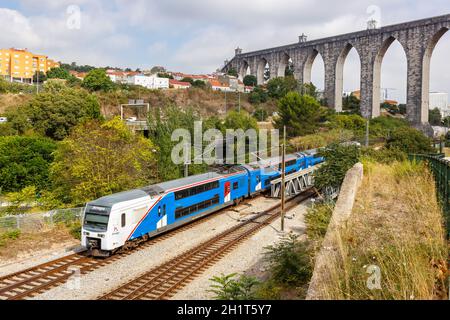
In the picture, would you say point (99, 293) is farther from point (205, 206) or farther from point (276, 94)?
point (276, 94)

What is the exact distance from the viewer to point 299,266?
11.1 m

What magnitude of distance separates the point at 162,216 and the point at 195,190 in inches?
110

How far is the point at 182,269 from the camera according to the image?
13430 millimetres

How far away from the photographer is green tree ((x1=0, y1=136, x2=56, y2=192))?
30.7m

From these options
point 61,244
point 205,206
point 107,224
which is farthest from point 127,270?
point 205,206

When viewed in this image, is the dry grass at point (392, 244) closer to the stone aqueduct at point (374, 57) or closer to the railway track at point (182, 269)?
the railway track at point (182, 269)

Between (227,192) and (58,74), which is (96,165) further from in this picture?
(58,74)

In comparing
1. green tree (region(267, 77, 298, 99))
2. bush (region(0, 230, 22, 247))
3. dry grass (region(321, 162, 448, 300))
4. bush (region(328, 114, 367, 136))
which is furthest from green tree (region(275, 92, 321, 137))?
bush (region(0, 230, 22, 247))

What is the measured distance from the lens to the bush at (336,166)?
22953 mm

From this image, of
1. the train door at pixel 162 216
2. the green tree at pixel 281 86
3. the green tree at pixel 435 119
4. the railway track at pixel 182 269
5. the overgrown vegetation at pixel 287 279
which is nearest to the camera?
the overgrown vegetation at pixel 287 279

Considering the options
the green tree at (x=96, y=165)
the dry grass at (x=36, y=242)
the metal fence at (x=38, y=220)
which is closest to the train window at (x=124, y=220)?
the dry grass at (x=36, y=242)

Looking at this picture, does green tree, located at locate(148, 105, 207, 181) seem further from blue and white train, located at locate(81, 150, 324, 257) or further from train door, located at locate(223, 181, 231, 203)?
train door, located at locate(223, 181, 231, 203)

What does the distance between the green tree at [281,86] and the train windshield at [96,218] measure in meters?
73.6

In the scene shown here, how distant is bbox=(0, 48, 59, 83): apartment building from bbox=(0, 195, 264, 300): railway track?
353 feet
